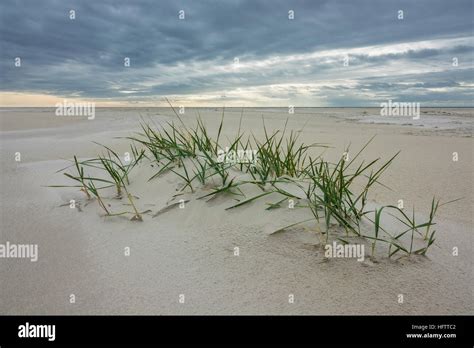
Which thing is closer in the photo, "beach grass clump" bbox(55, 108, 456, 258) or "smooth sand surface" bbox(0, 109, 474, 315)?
"smooth sand surface" bbox(0, 109, 474, 315)

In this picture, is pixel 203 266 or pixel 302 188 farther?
pixel 302 188

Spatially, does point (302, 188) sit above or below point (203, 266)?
above

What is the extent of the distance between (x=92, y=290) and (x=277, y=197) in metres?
0.95

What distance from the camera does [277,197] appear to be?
186 centimetres

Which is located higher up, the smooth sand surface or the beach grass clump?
the beach grass clump

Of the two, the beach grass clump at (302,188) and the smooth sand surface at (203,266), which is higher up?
the beach grass clump at (302,188)

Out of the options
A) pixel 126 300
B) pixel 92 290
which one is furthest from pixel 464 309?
pixel 92 290

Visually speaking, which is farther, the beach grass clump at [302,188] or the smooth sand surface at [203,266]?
the beach grass clump at [302,188]

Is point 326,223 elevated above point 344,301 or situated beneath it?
elevated above

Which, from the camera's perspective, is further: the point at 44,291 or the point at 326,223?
the point at 326,223
